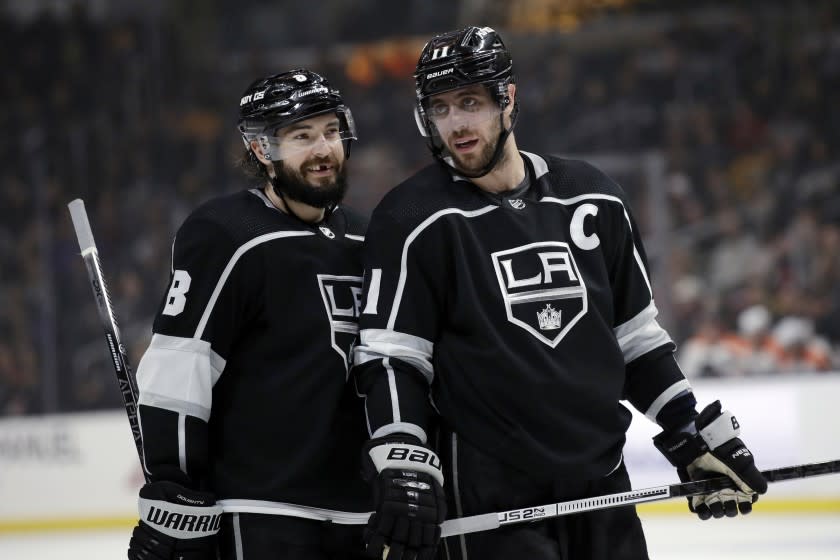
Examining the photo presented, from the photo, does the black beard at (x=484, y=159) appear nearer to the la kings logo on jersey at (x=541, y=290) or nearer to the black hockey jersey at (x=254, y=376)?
the la kings logo on jersey at (x=541, y=290)

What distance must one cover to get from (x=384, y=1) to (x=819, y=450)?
4424 millimetres

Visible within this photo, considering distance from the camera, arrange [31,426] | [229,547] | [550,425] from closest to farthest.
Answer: [550,425]
[229,547]
[31,426]

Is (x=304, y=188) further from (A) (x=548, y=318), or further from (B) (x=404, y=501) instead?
(B) (x=404, y=501)

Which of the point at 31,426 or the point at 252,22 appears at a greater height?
the point at 252,22

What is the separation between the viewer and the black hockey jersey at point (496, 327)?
1.91 meters

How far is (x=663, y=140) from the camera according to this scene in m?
6.79

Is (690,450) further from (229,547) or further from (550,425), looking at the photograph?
(229,547)

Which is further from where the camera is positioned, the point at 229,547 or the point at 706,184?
the point at 706,184

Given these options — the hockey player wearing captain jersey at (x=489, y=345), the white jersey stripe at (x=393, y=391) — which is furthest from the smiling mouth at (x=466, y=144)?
the white jersey stripe at (x=393, y=391)

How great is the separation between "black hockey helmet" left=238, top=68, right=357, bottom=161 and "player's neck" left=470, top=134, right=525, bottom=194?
1.21 feet

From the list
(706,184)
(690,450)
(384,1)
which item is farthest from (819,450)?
(384,1)

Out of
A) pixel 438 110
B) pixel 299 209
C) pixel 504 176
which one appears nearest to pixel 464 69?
pixel 438 110

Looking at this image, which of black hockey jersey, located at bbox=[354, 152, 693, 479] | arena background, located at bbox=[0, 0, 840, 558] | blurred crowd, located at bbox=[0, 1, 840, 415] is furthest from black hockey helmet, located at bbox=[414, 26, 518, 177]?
blurred crowd, located at bbox=[0, 1, 840, 415]

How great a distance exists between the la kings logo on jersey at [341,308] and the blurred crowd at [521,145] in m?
3.81
